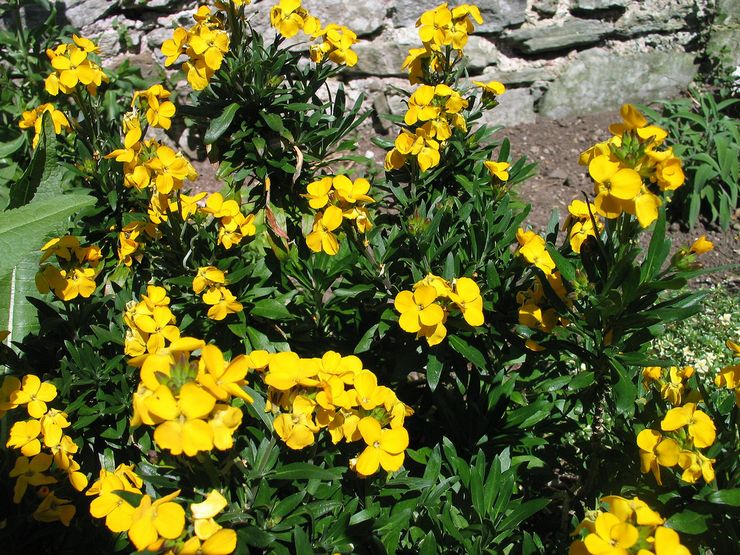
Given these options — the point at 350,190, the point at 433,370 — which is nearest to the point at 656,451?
the point at 433,370

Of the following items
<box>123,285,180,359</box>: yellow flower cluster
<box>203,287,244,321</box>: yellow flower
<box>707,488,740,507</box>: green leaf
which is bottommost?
<box>707,488,740,507</box>: green leaf

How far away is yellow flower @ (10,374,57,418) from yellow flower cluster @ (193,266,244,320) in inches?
18.3

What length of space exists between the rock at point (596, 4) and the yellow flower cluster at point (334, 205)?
378 cm

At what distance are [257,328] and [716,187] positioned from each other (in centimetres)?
351

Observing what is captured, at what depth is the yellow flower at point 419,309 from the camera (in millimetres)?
1520

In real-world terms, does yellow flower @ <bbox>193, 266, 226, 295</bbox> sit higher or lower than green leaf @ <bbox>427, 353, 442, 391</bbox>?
higher

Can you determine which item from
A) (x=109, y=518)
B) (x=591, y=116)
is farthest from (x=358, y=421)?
(x=591, y=116)

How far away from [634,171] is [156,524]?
113cm

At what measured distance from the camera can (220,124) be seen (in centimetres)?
221

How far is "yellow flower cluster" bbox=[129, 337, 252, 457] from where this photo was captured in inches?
39.4

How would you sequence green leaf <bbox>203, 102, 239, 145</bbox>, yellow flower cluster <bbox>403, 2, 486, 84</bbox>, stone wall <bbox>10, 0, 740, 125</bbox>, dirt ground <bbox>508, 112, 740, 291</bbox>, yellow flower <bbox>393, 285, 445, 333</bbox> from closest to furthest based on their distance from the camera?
Answer: yellow flower <bbox>393, 285, 445, 333</bbox> → yellow flower cluster <bbox>403, 2, 486, 84</bbox> → green leaf <bbox>203, 102, 239, 145</bbox> → dirt ground <bbox>508, 112, 740, 291</bbox> → stone wall <bbox>10, 0, 740, 125</bbox>

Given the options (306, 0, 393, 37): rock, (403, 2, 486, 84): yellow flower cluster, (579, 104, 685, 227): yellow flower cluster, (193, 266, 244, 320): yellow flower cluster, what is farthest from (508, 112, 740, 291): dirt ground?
(579, 104, 685, 227): yellow flower cluster

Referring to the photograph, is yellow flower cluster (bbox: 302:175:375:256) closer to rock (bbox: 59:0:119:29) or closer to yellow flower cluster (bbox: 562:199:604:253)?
yellow flower cluster (bbox: 562:199:604:253)

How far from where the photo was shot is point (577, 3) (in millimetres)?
4648
